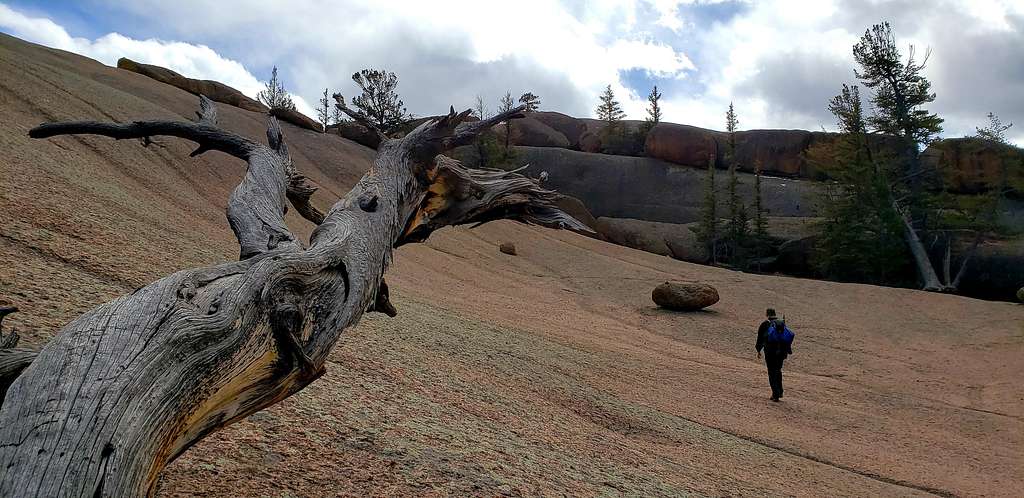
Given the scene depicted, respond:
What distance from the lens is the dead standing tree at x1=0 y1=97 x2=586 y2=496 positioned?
5.21 feet

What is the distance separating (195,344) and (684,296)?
19.4 meters

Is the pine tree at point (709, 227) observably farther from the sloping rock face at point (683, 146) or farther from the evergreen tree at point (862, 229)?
the sloping rock face at point (683, 146)

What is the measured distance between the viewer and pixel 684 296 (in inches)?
799

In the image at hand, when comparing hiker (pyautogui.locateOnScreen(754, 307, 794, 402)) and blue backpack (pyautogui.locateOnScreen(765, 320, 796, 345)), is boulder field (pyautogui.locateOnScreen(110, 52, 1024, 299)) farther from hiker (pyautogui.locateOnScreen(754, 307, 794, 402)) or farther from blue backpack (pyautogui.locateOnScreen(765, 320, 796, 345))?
hiker (pyautogui.locateOnScreen(754, 307, 794, 402))

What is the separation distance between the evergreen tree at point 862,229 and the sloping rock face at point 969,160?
3.59 meters

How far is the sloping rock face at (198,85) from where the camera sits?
34031 mm

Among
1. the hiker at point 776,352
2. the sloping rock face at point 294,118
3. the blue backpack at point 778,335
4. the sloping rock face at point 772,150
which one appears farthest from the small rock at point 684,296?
the sloping rock face at point 772,150

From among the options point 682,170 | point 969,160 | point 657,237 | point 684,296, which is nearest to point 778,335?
point 684,296

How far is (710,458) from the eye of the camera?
7.31 meters

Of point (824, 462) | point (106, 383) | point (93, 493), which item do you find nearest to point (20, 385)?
point (106, 383)

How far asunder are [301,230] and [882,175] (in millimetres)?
28209

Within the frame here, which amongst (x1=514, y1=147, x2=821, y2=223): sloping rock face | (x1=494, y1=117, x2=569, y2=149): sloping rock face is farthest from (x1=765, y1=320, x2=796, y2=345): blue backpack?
(x1=494, y1=117, x2=569, y2=149): sloping rock face

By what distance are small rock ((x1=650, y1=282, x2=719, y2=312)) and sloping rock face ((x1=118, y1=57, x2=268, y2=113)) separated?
2475cm

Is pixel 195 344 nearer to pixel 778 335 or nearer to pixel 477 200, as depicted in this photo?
pixel 477 200
